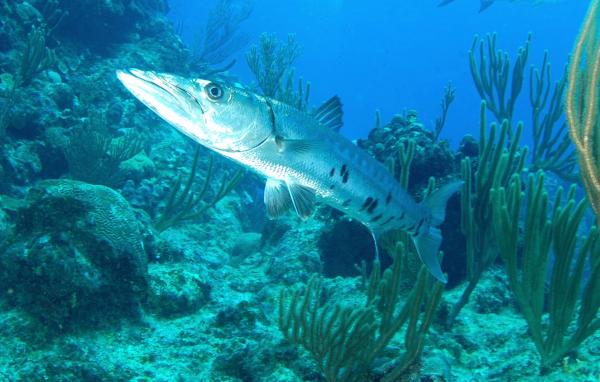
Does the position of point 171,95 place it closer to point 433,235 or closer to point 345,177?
point 345,177

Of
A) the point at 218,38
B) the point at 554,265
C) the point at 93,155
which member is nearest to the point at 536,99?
the point at 554,265

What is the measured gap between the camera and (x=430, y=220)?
4047 mm

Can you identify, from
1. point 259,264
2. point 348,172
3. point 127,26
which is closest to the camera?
point 348,172

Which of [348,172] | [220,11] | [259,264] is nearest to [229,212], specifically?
[259,264]

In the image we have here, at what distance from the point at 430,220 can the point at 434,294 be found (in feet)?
2.97

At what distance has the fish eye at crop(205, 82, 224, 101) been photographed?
2.93m

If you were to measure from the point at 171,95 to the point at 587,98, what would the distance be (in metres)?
2.70

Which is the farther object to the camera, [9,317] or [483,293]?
[483,293]

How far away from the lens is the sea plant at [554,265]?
130 inches

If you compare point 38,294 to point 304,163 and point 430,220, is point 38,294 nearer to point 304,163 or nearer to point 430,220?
Answer: point 304,163

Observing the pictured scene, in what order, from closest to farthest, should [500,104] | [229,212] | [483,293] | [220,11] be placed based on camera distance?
1. [483,293]
2. [500,104]
3. [229,212]
4. [220,11]

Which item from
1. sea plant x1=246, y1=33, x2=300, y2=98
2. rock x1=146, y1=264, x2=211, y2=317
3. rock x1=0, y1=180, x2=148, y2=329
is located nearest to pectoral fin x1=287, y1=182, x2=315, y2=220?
rock x1=0, y1=180, x2=148, y2=329

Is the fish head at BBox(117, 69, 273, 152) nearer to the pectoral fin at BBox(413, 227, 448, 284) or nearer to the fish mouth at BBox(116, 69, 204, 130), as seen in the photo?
the fish mouth at BBox(116, 69, 204, 130)

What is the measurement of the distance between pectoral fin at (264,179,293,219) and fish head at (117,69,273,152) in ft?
1.25
